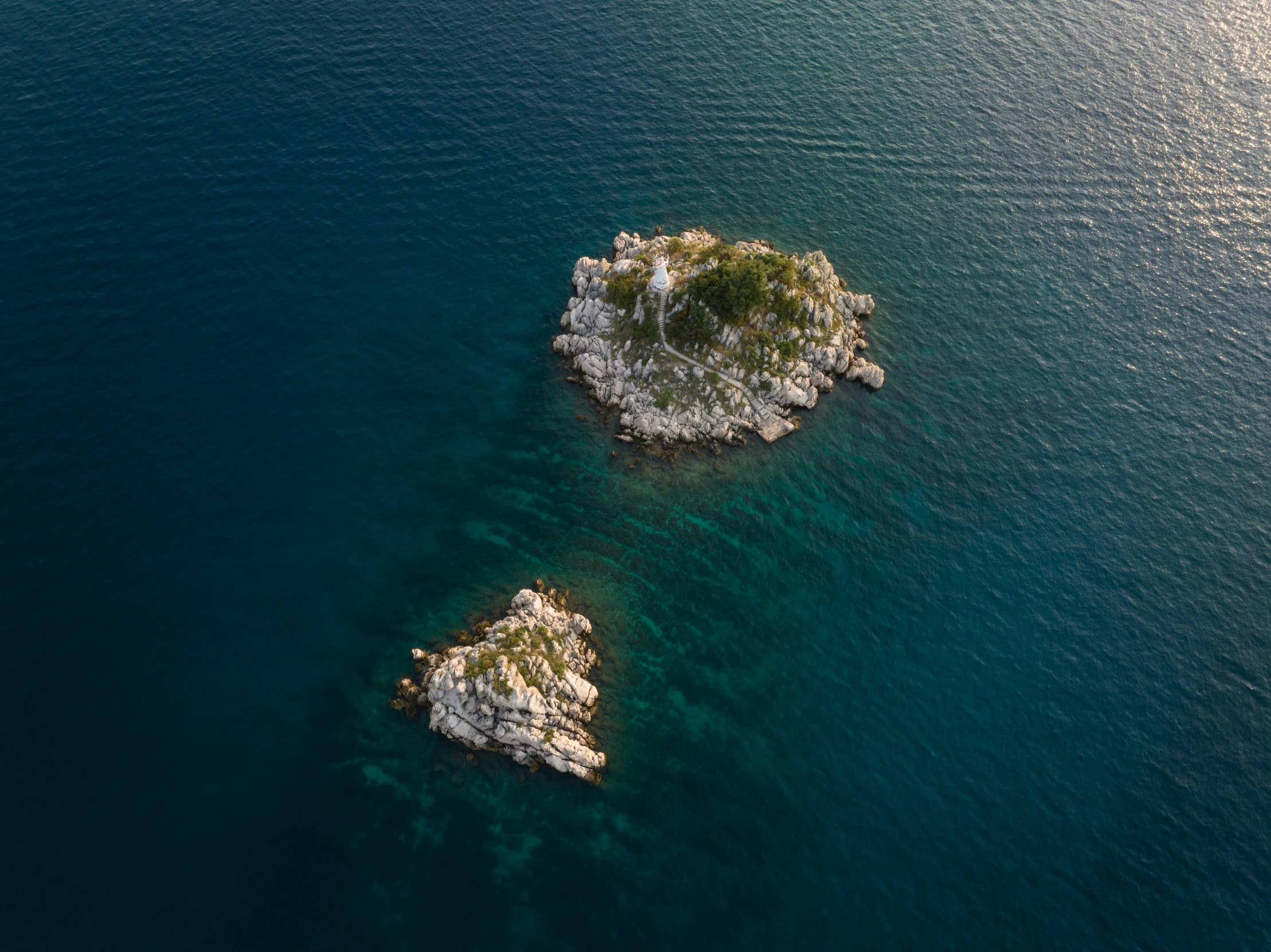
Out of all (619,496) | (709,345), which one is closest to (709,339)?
(709,345)

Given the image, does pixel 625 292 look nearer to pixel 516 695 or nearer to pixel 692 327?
pixel 692 327

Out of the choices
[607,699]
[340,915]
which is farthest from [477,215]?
[340,915]

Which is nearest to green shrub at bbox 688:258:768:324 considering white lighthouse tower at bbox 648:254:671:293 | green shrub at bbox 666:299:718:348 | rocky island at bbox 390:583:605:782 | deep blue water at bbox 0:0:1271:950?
green shrub at bbox 666:299:718:348

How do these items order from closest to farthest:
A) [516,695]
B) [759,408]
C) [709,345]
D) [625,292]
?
1. [516,695]
2. [759,408]
3. [709,345]
4. [625,292]

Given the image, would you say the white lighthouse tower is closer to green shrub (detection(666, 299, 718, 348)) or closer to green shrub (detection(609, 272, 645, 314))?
green shrub (detection(609, 272, 645, 314))

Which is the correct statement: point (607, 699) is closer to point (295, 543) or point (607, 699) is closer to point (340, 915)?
point (340, 915)
